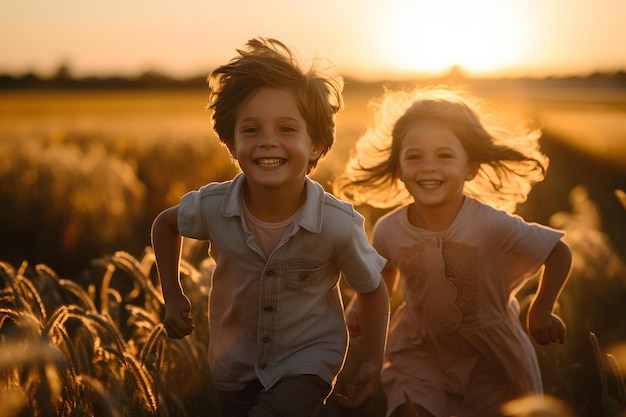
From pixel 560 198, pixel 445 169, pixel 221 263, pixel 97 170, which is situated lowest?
pixel 560 198

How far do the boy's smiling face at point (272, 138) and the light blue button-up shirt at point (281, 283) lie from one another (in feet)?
0.55

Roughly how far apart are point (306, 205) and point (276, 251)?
196 mm

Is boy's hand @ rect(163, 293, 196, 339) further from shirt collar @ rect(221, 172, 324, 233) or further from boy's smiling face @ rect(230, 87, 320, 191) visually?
boy's smiling face @ rect(230, 87, 320, 191)

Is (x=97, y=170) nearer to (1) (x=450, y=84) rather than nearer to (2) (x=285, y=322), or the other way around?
(1) (x=450, y=84)

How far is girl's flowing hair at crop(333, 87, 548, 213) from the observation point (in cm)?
369

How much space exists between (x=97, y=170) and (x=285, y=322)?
563 cm

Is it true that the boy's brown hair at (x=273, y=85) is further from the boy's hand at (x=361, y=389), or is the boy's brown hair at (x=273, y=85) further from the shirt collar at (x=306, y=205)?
the boy's hand at (x=361, y=389)

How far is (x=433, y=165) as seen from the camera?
3447 mm

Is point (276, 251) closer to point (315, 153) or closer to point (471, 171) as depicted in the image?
point (315, 153)

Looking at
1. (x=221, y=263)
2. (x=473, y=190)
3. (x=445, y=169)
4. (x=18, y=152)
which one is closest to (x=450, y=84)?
(x=473, y=190)

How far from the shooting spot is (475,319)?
3.54m

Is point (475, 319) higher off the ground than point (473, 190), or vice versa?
point (473, 190)

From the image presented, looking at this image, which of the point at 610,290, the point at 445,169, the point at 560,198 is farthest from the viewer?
the point at 560,198

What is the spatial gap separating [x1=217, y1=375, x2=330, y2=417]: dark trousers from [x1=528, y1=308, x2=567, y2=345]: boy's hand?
35.9 inches
